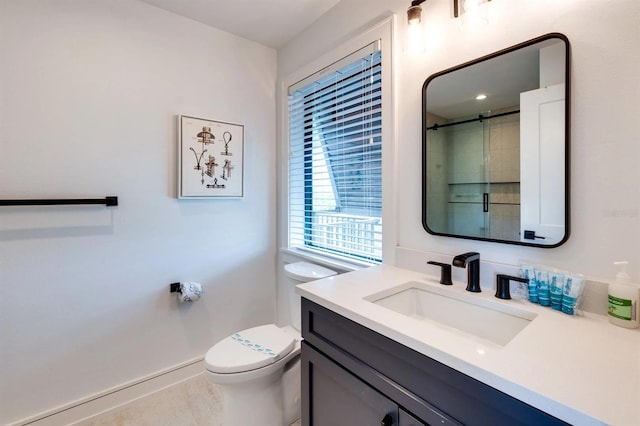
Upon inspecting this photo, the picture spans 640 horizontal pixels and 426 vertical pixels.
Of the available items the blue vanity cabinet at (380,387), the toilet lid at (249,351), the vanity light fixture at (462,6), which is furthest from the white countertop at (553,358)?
the vanity light fixture at (462,6)

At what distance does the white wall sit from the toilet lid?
25.5 inches

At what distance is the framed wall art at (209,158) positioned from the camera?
1810 mm

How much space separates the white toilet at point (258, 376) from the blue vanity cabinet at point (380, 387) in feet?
0.93

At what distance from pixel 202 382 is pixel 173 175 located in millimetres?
1357

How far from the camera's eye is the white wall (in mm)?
1406

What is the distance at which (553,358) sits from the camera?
63 cm

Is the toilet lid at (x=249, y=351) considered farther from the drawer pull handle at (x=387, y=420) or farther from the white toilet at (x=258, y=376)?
the drawer pull handle at (x=387, y=420)

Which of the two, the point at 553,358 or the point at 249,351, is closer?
the point at 553,358

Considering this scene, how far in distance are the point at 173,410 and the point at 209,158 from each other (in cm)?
151

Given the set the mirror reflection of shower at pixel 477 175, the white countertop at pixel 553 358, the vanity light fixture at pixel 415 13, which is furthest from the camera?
the vanity light fixture at pixel 415 13

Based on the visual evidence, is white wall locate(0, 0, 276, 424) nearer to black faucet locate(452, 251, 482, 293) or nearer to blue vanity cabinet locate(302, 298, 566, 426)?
blue vanity cabinet locate(302, 298, 566, 426)

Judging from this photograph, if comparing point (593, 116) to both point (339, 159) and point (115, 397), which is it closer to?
point (339, 159)

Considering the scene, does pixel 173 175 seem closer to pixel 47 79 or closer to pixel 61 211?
pixel 61 211

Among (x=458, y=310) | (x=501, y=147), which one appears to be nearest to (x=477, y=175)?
(x=501, y=147)
